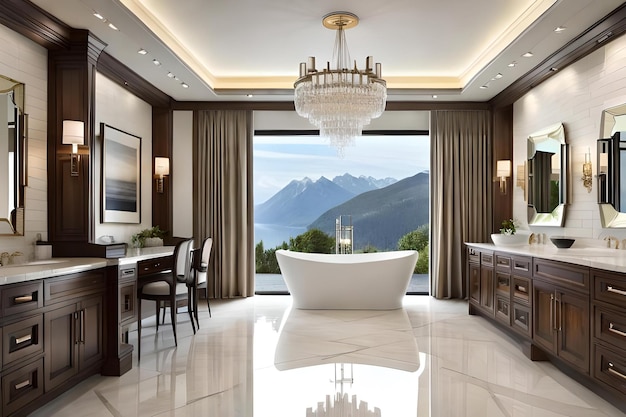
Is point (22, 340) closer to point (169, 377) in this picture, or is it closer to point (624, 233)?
point (169, 377)

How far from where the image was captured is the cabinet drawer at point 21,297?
267 centimetres

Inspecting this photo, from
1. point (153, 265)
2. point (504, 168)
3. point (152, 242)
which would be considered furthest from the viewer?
point (504, 168)

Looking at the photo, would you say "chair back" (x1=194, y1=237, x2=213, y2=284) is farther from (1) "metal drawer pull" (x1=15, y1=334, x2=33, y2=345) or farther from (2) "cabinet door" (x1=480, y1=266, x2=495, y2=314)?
(2) "cabinet door" (x1=480, y1=266, x2=495, y2=314)

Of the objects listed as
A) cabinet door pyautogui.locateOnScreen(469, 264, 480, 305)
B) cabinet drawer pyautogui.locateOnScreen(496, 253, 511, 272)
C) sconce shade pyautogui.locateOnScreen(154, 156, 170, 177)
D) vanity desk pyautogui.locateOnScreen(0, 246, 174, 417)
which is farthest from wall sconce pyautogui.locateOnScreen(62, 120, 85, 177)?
cabinet door pyautogui.locateOnScreen(469, 264, 480, 305)

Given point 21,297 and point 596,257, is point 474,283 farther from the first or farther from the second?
point 21,297

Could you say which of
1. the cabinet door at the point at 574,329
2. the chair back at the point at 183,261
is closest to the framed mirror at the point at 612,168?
the cabinet door at the point at 574,329

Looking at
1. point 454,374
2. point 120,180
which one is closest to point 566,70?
point 454,374

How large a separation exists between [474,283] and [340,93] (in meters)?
2.84

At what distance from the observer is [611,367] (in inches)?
118

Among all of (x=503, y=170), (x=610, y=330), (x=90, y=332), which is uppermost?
(x=503, y=170)

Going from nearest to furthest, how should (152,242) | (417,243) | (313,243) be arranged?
(152,242) → (313,243) → (417,243)

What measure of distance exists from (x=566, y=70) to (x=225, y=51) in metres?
3.59

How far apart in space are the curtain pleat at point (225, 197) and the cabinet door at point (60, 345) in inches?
144

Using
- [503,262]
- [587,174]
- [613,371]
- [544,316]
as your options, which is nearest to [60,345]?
[613,371]
